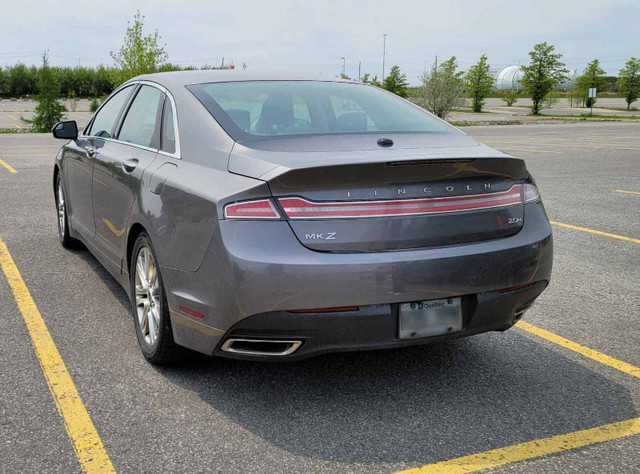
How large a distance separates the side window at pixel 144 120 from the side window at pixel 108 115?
0.30 m

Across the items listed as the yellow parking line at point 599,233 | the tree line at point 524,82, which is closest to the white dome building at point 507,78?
the tree line at point 524,82

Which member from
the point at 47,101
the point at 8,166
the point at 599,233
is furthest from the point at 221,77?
the point at 47,101

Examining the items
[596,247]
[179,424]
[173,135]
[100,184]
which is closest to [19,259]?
[100,184]

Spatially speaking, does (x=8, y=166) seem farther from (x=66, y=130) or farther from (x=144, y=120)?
(x=144, y=120)

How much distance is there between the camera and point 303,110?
3.92m

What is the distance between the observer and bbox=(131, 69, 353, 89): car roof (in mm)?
4089

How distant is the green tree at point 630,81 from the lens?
220 ft

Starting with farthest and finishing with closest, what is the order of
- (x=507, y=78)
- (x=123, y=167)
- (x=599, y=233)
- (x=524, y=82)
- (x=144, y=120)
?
(x=507, y=78), (x=524, y=82), (x=599, y=233), (x=144, y=120), (x=123, y=167)

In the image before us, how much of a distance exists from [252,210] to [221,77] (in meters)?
1.52

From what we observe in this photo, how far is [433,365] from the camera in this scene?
381 centimetres

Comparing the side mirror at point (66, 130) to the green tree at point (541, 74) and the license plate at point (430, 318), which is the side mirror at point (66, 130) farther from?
the green tree at point (541, 74)

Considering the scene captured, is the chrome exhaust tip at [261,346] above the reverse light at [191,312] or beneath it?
beneath

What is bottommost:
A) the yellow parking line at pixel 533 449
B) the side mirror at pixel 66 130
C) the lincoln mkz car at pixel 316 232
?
the yellow parking line at pixel 533 449

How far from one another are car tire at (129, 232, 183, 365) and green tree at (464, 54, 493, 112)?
5787cm
